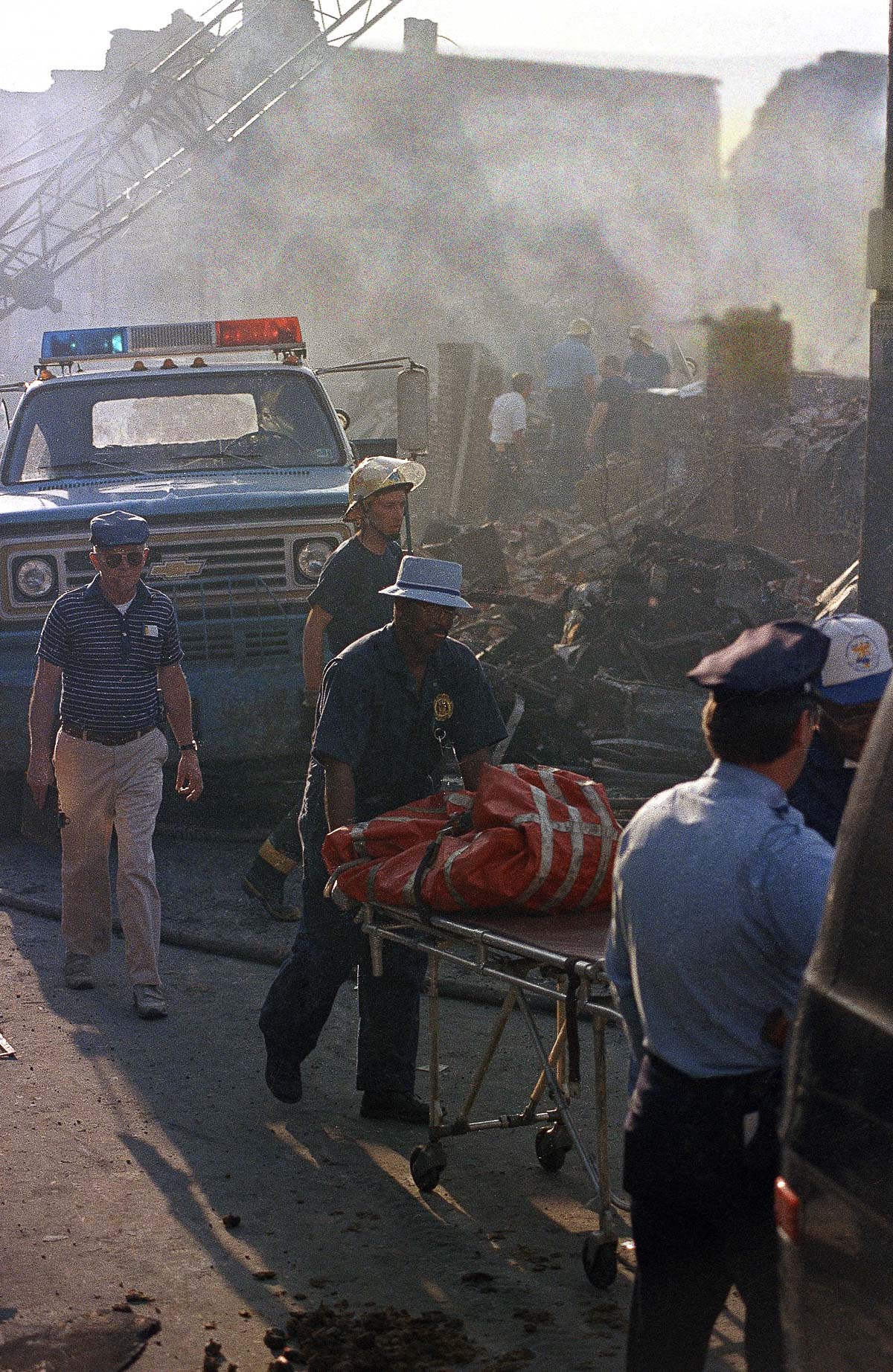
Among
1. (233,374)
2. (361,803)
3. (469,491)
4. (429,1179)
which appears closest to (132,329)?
(233,374)

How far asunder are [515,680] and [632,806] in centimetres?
192

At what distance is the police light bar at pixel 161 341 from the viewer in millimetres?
10125

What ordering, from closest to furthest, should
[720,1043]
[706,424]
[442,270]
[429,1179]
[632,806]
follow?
[720,1043] < [429,1179] < [632,806] < [706,424] < [442,270]

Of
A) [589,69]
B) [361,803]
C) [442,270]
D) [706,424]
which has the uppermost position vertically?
[589,69]

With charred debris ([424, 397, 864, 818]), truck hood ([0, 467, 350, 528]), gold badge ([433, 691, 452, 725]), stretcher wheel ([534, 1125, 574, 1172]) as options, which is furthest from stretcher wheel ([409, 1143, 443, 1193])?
truck hood ([0, 467, 350, 528])

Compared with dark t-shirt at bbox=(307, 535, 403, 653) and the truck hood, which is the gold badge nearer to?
dark t-shirt at bbox=(307, 535, 403, 653)

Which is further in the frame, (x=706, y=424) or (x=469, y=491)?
(x=469, y=491)

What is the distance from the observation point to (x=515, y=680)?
33.8 feet

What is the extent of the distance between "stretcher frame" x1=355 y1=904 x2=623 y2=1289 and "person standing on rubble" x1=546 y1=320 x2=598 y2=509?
51.7 ft

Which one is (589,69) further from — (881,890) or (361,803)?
(881,890)

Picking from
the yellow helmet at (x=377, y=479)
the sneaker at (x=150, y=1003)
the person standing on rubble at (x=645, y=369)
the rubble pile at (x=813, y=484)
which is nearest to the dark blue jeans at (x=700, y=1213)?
the sneaker at (x=150, y=1003)

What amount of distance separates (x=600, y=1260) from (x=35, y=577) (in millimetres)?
5856

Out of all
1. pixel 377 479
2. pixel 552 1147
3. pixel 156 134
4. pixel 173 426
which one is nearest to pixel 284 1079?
pixel 552 1147

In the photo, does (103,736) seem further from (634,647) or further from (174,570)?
(634,647)
